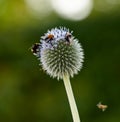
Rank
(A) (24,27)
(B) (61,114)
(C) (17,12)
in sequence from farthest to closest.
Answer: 1. (C) (17,12)
2. (A) (24,27)
3. (B) (61,114)

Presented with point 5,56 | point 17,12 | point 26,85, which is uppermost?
point 17,12

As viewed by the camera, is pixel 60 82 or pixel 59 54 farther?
pixel 60 82

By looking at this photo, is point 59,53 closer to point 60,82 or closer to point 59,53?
point 59,53

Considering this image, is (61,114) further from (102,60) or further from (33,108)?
(102,60)

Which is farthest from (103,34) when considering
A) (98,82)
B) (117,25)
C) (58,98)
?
(58,98)

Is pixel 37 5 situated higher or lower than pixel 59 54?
higher

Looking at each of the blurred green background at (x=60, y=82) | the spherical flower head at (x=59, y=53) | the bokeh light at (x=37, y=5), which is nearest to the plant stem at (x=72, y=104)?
the spherical flower head at (x=59, y=53)

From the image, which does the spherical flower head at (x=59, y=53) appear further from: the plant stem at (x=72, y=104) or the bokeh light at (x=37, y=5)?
the bokeh light at (x=37, y=5)

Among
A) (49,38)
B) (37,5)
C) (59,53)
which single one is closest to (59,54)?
(59,53)
